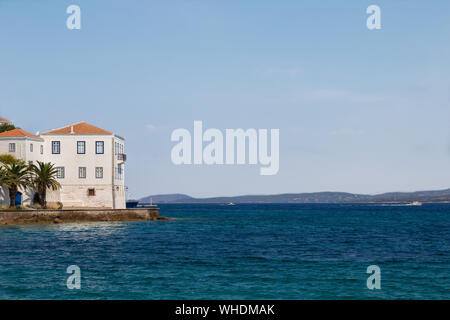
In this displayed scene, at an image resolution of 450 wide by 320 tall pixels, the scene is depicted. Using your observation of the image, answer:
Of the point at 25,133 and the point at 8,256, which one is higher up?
the point at 25,133

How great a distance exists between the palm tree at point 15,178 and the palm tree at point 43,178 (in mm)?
883

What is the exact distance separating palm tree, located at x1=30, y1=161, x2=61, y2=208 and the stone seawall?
4385mm

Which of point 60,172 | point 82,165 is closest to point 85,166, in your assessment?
point 82,165

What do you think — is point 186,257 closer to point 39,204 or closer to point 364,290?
point 364,290

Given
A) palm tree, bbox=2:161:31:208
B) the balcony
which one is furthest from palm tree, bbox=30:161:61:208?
the balcony

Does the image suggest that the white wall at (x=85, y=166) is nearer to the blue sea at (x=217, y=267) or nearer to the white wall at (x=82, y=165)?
the white wall at (x=82, y=165)

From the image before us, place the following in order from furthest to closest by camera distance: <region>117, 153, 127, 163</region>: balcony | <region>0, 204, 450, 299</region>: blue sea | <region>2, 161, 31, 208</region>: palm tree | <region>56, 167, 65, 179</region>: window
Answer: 1. <region>117, 153, 127, 163</region>: balcony
2. <region>56, 167, 65, 179</region>: window
3. <region>2, 161, 31, 208</region>: palm tree
4. <region>0, 204, 450, 299</region>: blue sea

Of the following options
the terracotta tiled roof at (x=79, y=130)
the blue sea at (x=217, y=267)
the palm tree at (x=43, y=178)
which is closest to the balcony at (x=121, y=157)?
the terracotta tiled roof at (x=79, y=130)

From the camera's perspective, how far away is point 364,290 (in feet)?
76.0

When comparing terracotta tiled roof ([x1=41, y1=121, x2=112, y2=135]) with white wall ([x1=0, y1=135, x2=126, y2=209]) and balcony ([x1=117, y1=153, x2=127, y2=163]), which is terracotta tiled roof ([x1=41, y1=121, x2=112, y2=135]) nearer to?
white wall ([x1=0, y1=135, x2=126, y2=209])

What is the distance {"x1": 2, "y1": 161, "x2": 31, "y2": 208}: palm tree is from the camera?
65.7 metres
